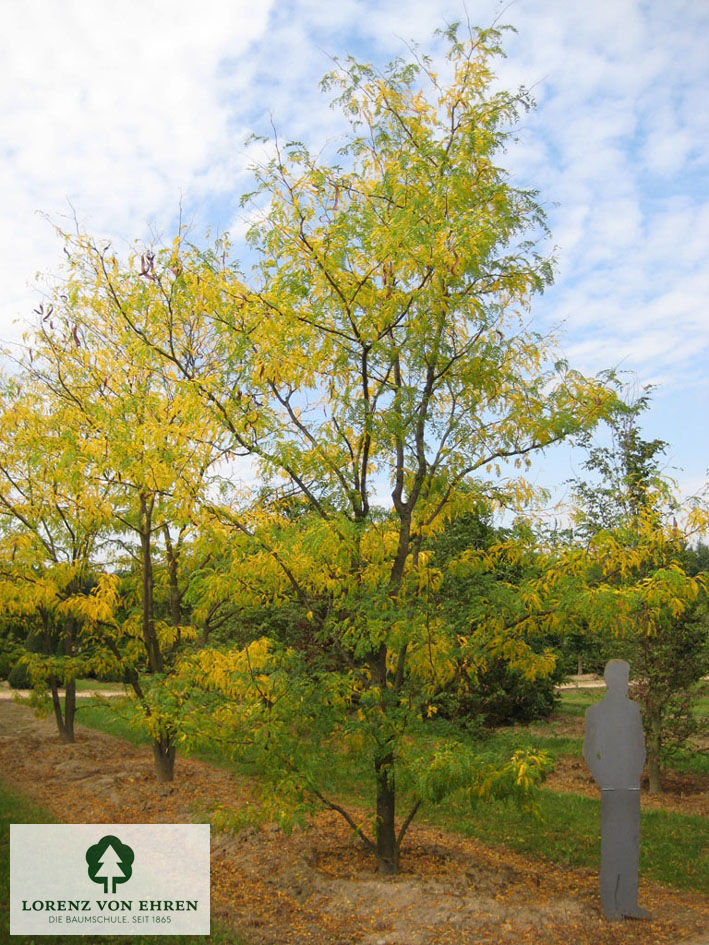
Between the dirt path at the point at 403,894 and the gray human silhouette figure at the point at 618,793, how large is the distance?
0.61 ft

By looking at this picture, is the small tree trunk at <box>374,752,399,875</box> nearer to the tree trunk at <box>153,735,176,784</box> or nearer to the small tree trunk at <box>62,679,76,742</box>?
the tree trunk at <box>153,735,176,784</box>

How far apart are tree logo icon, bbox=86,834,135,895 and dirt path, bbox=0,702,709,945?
66cm

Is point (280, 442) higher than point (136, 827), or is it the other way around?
point (280, 442)

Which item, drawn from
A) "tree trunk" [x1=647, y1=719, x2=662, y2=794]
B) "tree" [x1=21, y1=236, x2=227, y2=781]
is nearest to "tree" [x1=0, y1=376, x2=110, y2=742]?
"tree" [x1=21, y1=236, x2=227, y2=781]

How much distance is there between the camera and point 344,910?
532cm

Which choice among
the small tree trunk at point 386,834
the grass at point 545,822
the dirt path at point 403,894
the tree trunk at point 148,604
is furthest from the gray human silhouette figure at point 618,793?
the tree trunk at point 148,604

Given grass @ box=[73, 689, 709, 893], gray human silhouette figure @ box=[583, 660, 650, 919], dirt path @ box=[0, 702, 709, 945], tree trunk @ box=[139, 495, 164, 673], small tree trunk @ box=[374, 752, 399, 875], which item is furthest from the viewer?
tree trunk @ box=[139, 495, 164, 673]

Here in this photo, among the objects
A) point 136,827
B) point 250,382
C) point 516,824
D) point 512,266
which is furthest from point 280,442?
point 516,824

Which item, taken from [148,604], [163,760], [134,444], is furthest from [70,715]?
[134,444]

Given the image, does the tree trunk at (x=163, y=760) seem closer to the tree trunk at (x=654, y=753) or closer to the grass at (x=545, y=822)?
the grass at (x=545, y=822)

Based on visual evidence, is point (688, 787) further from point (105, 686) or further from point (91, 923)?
point (105, 686)

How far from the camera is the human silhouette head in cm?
568

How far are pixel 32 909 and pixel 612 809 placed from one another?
3925mm

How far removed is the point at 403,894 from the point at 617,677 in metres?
2.16
